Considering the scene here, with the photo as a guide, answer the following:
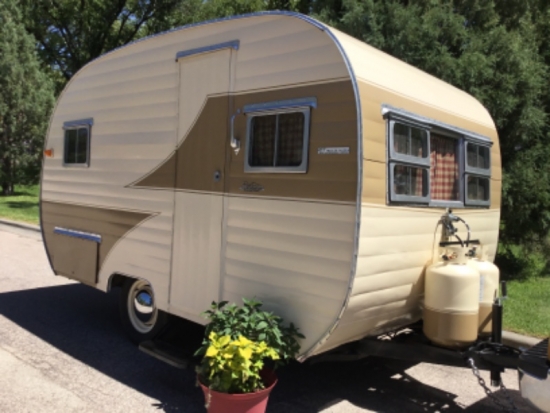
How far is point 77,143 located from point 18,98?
17.5 meters

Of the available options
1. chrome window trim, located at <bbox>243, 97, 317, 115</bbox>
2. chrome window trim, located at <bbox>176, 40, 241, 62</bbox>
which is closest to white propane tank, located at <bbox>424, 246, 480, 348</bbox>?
chrome window trim, located at <bbox>243, 97, 317, 115</bbox>

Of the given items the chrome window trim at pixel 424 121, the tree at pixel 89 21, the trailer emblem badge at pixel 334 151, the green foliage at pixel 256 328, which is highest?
the tree at pixel 89 21

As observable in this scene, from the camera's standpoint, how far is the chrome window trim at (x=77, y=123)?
19.9 feet

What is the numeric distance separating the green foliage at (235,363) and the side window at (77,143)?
337cm

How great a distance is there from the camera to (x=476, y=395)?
185 inches

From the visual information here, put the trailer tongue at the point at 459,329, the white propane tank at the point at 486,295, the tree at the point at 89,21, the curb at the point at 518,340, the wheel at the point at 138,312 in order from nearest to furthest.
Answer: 1. the trailer tongue at the point at 459,329
2. the white propane tank at the point at 486,295
3. the wheel at the point at 138,312
4. the curb at the point at 518,340
5. the tree at the point at 89,21

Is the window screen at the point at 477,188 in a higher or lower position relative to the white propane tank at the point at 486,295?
higher

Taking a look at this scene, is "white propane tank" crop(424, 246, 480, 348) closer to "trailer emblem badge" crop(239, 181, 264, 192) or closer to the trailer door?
"trailer emblem badge" crop(239, 181, 264, 192)

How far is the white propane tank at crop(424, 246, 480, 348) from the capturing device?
13.0ft

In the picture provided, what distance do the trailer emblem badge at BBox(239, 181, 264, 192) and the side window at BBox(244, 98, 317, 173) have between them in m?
0.11

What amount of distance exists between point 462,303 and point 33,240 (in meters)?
11.3

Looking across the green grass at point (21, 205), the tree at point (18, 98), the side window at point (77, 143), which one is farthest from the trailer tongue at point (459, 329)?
the tree at point (18, 98)

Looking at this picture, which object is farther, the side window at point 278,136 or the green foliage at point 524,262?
the green foliage at point 524,262

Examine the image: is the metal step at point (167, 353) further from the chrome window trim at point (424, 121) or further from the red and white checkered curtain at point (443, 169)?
the chrome window trim at point (424, 121)
